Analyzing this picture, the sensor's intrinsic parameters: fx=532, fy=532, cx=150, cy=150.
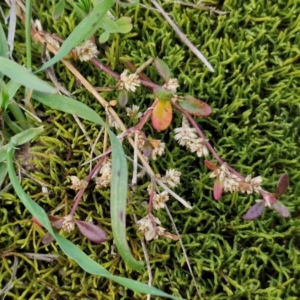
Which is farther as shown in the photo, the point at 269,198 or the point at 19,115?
the point at 19,115

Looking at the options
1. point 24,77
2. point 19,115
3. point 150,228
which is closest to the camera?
point 24,77

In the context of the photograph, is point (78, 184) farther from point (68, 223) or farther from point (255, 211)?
point (255, 211)

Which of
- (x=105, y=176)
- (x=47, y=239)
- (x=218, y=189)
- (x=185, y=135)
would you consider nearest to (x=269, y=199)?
(x=218, y=189)

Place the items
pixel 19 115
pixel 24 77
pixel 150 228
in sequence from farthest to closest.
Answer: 1. pixel 19 115
2. pixel 150 228
3. pixel 24 77

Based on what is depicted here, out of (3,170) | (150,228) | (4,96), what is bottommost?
(150,228)

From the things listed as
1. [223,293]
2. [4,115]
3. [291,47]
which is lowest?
[223,293]

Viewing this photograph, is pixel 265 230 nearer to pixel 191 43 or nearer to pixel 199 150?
pixel 199 150

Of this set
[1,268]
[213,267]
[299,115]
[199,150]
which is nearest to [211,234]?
[213,267]

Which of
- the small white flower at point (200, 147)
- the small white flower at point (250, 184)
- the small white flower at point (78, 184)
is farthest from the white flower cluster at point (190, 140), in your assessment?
the small white flower at point (78, 184)
